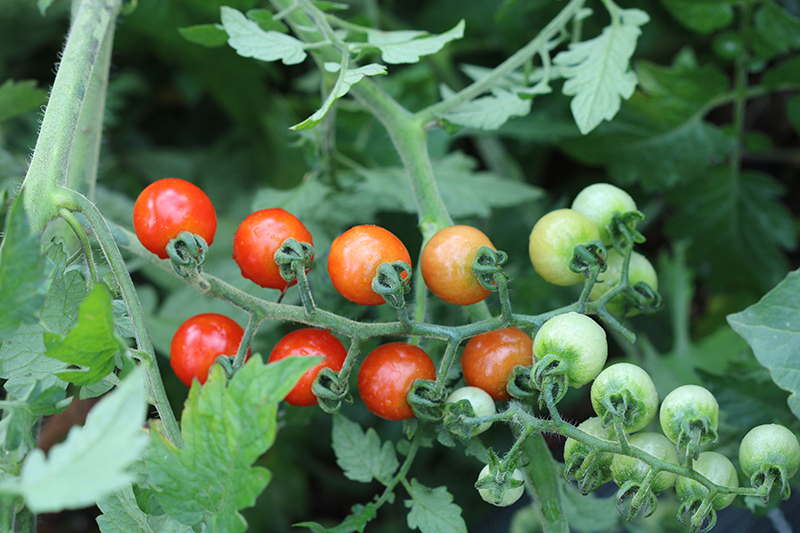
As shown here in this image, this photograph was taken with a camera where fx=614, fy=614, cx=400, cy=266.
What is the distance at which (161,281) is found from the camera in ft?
3.90

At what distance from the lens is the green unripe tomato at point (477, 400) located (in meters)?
0.57

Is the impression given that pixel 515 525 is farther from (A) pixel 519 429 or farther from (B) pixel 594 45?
(B) pixel 594 45

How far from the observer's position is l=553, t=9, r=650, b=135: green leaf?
718 mm

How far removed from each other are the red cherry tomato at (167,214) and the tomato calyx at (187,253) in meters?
0.02

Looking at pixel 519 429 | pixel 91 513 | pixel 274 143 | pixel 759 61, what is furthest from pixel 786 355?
pixel 91 513

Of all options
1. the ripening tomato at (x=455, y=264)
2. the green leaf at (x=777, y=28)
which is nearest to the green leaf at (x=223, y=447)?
the ripening tomato at (x=455, y=264)

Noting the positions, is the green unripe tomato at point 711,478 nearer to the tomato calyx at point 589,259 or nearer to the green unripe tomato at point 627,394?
the green unripe tomato at point 627,394

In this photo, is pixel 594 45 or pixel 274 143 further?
pixel 274 143

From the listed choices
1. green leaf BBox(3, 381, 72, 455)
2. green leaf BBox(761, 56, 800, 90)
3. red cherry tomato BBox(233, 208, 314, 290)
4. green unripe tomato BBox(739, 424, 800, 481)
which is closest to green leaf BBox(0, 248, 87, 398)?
green leaf BBox(3, 381, 72, 455)

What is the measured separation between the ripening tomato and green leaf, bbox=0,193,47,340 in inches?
13.2

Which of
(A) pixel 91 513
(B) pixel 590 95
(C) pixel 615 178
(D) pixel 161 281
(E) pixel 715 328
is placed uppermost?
(B) pixel 590 95

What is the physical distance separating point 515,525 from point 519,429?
18.0 inches

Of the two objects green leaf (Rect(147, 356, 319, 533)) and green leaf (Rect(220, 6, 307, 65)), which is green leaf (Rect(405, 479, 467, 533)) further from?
green leaf (Rect(220, 6, 307, 65))

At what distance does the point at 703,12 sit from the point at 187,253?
3.02 ft
